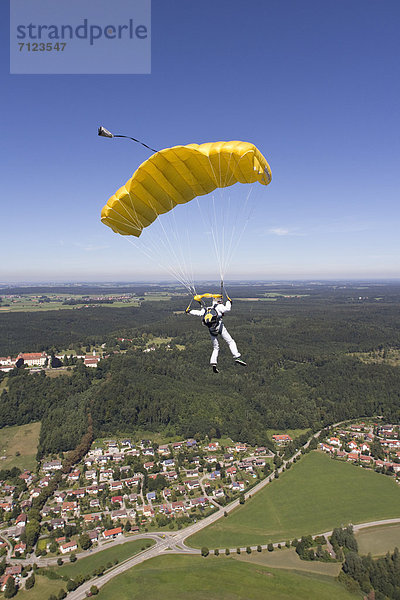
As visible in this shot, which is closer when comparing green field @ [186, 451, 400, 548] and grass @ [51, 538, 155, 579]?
grass @ [51, 538, 155, 579]

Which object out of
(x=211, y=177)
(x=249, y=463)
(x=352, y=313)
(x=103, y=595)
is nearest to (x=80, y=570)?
(x=103, y=595)

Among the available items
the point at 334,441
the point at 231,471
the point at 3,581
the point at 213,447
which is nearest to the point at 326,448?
the point at 334,441

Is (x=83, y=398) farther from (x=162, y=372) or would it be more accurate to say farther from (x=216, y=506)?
(x=216, y=506)

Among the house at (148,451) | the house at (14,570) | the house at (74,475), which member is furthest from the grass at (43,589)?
the house at (148,451)

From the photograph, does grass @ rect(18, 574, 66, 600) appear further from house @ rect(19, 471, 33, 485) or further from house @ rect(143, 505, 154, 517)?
house @ rect(19, 471, 33, 485)

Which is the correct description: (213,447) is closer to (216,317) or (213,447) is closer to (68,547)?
(68,547)

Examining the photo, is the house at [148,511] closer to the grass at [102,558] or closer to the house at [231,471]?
the grass at [102,558]

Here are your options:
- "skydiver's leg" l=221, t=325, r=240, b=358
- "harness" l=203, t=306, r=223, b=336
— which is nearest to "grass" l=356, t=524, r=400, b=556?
"skydiver's leg" l=221, t=325, r=240, b=358
